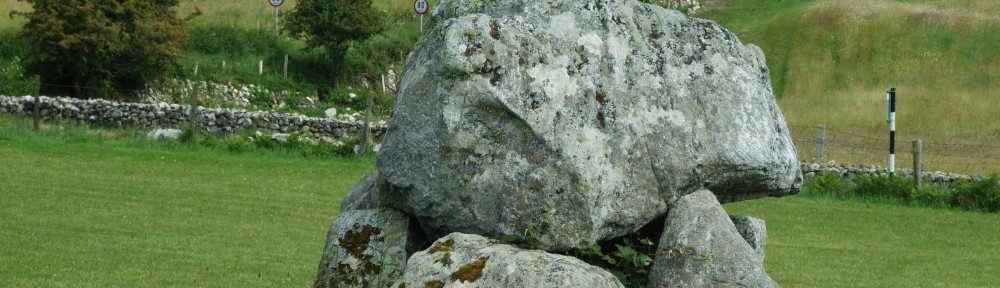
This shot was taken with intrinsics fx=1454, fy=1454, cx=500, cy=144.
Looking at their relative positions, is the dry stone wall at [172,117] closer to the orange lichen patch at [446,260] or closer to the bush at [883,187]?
the bush at [883,187]

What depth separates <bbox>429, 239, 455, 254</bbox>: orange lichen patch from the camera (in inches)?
353

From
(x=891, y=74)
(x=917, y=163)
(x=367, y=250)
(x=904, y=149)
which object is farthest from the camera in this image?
(x=891, y=74)

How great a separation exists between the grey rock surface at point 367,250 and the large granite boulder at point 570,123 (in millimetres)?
156

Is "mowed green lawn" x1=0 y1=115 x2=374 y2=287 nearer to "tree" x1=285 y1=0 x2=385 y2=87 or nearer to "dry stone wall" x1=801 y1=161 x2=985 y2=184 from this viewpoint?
"dry stone wall" x1=801 y1=161 x2=985 y2=184

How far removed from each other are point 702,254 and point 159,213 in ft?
42.6

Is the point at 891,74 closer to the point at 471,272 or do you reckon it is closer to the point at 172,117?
the point at 172,117

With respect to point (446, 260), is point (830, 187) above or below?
below

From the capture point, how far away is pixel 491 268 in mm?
8641

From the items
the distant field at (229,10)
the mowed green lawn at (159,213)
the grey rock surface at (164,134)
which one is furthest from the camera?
the distant field at (229,10)

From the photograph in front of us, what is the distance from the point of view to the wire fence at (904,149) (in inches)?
1339

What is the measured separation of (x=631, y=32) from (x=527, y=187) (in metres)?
1.50

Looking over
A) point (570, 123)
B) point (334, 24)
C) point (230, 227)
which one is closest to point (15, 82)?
point (334, 24)

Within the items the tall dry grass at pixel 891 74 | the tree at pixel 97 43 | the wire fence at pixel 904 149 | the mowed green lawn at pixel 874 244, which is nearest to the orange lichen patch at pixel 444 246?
the mowed green lawn at pixel 874 244

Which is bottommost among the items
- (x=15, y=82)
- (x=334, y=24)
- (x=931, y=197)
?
(x=931, y=197)
